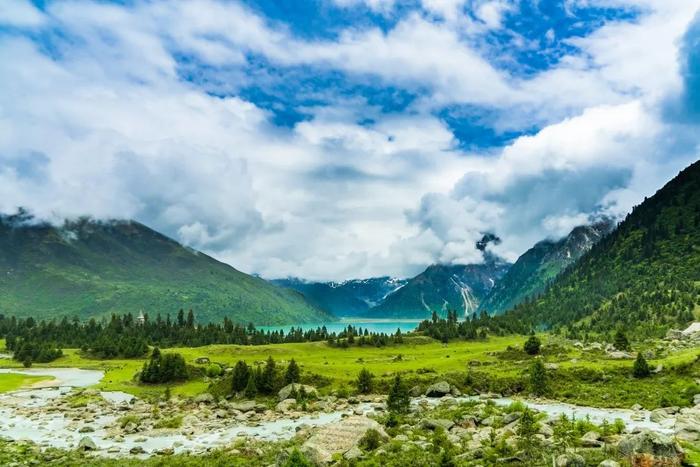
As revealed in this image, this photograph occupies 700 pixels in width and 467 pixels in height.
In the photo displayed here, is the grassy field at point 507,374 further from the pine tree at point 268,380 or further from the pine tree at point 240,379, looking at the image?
the pine tree at point 240,379

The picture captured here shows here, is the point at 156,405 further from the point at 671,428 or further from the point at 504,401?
the point at 671,428

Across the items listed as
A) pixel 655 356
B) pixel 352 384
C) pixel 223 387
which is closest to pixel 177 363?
pixel 223 387

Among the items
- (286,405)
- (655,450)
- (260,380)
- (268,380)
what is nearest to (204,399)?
(260,380)

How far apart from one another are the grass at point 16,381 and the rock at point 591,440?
103387mm

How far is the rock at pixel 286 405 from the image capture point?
70125 mm

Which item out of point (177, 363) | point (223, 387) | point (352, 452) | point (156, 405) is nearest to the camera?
point (352, 452)

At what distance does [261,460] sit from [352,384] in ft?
149

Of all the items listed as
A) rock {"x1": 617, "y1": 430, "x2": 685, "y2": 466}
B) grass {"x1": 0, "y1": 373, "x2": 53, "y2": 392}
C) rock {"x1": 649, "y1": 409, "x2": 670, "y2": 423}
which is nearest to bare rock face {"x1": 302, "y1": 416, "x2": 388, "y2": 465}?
rock {"x1": 617, "y1": 430, "x2": 685, "y2": 466}

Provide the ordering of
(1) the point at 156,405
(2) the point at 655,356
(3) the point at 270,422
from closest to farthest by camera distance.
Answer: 1. (3) the point at 270,422
2. (1) the point at 156,405
3. (2) the point at 655,356

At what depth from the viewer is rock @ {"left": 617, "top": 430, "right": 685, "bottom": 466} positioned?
102ft

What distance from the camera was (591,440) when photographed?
40.2m

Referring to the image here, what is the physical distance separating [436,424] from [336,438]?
1217 cm

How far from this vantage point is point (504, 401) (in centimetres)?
7175

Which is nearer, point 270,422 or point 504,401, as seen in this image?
point 270,422
